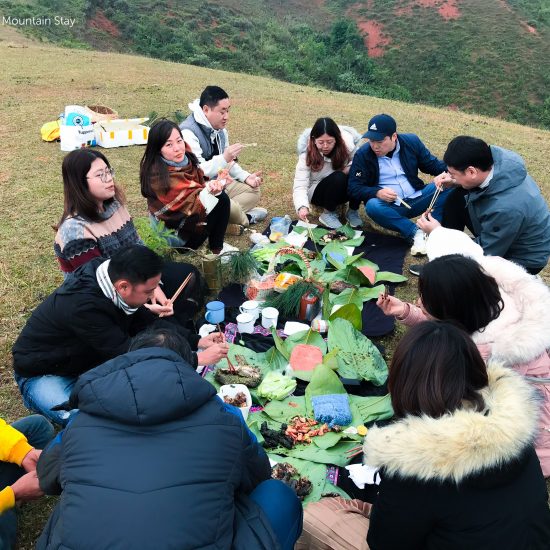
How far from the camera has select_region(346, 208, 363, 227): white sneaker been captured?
16.8 feet

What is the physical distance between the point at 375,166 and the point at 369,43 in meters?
34.6

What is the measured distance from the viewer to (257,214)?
17.4 ft

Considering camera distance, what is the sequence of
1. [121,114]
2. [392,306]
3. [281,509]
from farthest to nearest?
[121,114]
[392,306]
[281,509]

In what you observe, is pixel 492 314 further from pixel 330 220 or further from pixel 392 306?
pixel 330 220

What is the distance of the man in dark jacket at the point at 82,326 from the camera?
2.38 meters

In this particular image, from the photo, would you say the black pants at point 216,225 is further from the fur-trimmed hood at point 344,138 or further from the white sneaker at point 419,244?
the white sneaker at point 419,244

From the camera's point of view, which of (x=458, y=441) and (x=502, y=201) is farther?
(x=502, y=201)

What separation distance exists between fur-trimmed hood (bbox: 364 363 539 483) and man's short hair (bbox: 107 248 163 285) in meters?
1.39

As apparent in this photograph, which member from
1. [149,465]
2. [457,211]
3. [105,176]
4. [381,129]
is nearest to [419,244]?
[457,211]

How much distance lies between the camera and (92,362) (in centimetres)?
271

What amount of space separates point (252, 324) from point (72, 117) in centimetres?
544

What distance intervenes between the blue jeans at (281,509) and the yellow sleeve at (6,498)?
3.33ft

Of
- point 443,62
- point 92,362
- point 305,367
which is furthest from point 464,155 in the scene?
point 443,62

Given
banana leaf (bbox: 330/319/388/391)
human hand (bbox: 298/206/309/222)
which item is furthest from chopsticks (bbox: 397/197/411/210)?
banana leaf (bbox: 330/319/388/391)
